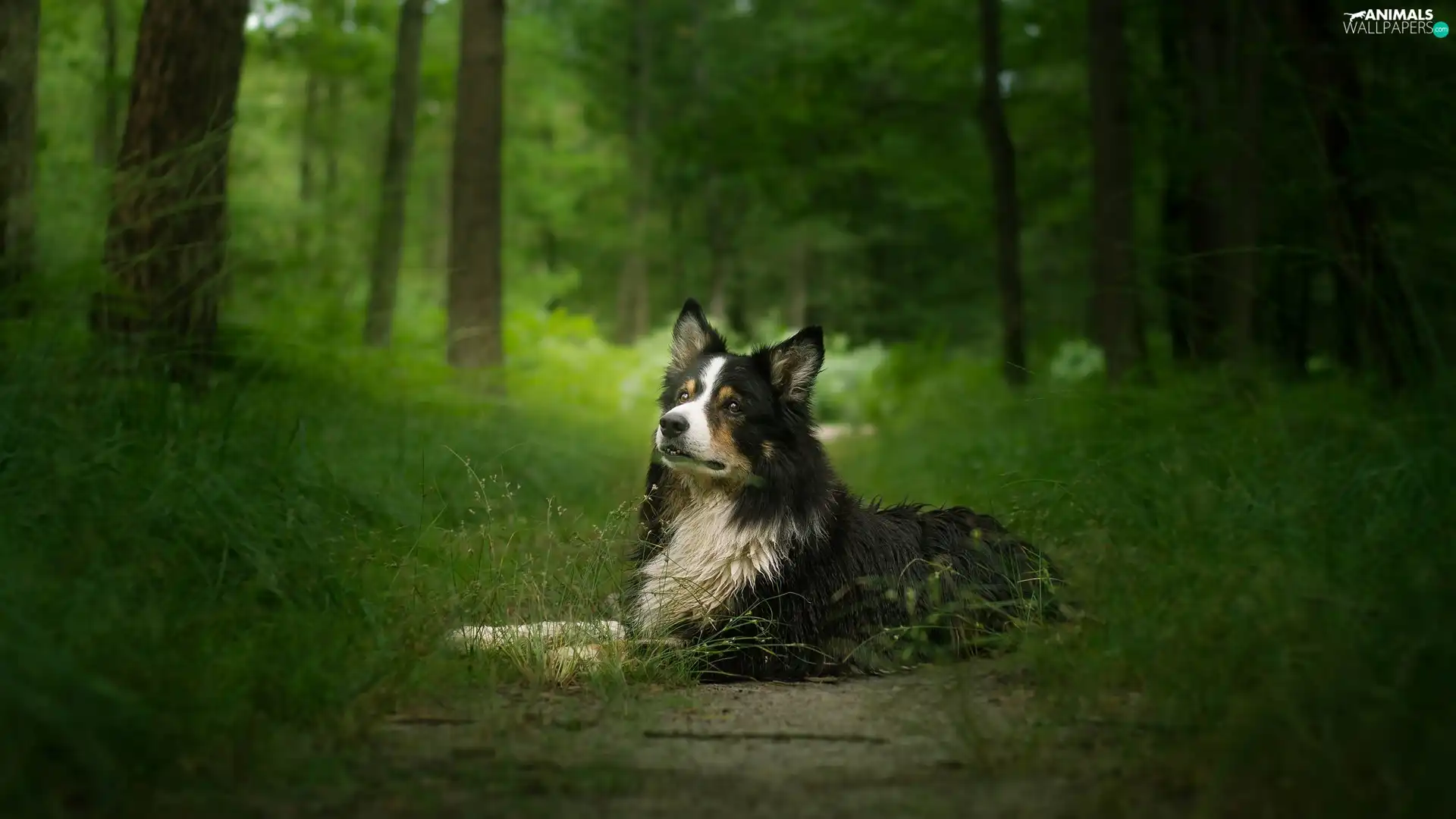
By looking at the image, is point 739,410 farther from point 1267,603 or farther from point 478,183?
point 478,183

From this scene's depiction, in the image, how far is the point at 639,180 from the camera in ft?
110

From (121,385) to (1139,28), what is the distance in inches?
643

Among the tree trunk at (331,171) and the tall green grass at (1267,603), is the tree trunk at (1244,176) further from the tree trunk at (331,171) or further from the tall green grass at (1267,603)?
the tree trunk at (331,171)

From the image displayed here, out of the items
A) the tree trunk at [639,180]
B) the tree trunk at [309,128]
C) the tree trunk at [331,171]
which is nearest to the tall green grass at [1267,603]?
the tree trunk at [331,171]

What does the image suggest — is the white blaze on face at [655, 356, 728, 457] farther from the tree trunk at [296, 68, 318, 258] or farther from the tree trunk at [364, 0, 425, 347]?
the tree trunk at [296, 68, 318, 258]

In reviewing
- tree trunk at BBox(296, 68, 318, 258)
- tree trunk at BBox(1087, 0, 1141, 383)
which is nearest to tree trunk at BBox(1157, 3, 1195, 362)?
tree trunk at BBox(1087, 0, 1141, 383)

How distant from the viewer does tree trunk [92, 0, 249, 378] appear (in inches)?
264

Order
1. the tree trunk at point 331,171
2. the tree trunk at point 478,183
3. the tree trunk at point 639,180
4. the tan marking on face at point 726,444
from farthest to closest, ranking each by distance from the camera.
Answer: the tree trunk at point 639,180 → the tree trunk at point 478,183 → the tree trunk at point 331,171 → the tan marking on face at point 726,444

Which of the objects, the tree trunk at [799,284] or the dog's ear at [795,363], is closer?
the dog's ear at [795,363]

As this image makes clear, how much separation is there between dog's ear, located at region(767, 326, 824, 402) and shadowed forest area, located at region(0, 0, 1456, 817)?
2.85 feet

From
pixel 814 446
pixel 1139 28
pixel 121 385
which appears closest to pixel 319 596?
pixel 121 385

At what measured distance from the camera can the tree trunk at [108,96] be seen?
8047 millimetres

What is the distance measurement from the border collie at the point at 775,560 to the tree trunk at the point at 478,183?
7949 mm

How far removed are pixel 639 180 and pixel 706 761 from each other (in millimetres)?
30944
